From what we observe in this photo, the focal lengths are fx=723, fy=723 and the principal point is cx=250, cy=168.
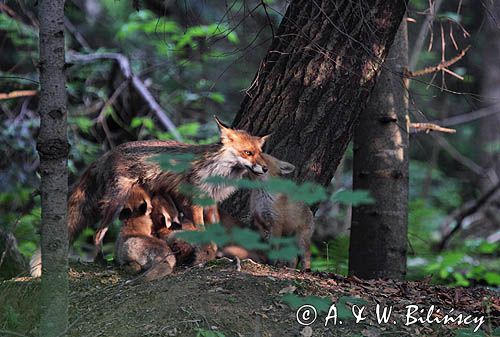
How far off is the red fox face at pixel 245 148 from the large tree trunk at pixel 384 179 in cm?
192

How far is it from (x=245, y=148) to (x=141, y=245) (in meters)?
1.28

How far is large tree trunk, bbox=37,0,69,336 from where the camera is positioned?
458cm

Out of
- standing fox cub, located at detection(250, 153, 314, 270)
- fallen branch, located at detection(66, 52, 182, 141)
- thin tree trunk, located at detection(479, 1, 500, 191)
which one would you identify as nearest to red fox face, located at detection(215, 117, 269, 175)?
standing fox cub, located at detection(250, 153, 314, 270)

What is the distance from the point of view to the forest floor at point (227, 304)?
4.88m

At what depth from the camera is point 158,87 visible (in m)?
13.2

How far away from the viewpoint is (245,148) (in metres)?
6.50

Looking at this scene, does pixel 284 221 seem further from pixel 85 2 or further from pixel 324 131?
pixel 85 2

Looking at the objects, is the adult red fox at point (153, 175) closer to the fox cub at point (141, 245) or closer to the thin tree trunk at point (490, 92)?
the fox cub at point (141, 245)

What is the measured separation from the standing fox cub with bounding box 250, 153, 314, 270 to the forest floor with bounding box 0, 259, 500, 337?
0.68 meters

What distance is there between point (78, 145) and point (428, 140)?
420 inches

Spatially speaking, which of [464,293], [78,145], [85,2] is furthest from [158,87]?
[464,293]

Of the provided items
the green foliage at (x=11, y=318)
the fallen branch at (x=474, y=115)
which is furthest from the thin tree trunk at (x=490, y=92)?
the green foliage at (x=11, y=318)

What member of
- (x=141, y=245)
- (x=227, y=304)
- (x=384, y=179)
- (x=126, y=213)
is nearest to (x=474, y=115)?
(x=384, y=179)

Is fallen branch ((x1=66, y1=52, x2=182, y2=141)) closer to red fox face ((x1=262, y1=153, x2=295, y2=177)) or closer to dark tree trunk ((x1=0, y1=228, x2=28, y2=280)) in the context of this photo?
dark tree trunk ((x1=0, y1=228, x2=28, y2=280))
